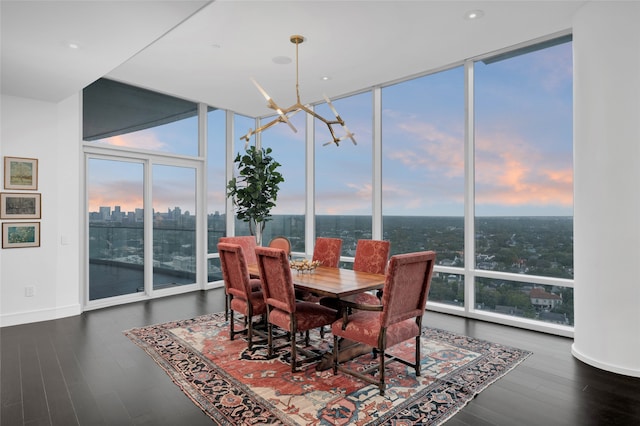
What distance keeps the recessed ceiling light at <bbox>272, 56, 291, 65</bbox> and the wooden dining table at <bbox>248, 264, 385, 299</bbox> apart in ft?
8.53

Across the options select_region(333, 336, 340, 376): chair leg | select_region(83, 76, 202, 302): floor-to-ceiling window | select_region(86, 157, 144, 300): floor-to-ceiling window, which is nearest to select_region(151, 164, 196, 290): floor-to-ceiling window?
select_region(83, 76, 202, 302): floor-to-ceiling window

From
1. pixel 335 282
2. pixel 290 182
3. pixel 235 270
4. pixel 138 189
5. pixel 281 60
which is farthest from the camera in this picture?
pixel 290 182

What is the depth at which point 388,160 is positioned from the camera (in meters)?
5.70

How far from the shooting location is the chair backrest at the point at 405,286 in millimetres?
2715

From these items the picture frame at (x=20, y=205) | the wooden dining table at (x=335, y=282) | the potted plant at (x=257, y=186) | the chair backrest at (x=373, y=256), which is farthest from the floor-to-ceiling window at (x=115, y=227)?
the chair backrest at (x=373, y=256)

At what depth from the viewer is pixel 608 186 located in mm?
3254

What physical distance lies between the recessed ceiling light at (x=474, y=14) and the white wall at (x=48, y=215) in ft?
16.3

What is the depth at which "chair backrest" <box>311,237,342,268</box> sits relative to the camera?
15.1 feet

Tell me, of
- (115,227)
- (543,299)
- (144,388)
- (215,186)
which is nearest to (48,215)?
(115,227)

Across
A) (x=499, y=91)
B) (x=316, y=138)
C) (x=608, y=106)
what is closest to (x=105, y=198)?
(x=316, y=138)

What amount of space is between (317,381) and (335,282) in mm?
873

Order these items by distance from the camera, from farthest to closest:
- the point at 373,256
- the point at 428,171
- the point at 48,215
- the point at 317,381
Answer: the point at 428,171 → the point at 48,215 → the point at 373,256 → the point at 317,381

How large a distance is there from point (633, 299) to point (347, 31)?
3.66 meters

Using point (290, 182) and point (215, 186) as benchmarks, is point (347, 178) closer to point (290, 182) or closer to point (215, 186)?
point (290, 182)
